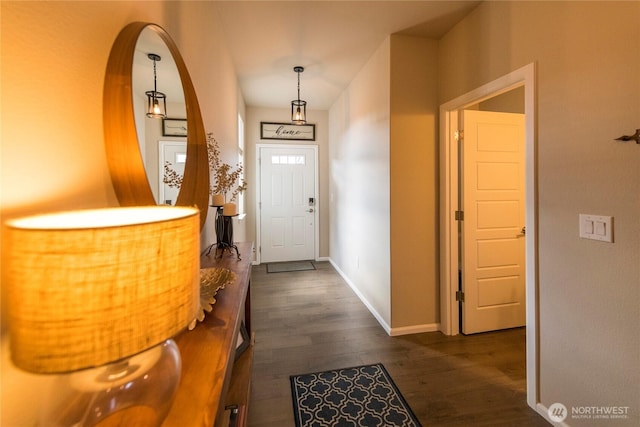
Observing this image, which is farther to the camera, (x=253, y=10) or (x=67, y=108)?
(x=253, y=10)

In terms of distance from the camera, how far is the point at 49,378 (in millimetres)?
595

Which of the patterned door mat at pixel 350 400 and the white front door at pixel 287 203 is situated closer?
the patterned door mat at pixel 350 400

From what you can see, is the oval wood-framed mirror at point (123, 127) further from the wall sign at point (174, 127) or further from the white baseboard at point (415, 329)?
the white baseboard at point (415, 329)

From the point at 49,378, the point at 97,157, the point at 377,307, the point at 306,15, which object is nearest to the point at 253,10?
the point at 306,15

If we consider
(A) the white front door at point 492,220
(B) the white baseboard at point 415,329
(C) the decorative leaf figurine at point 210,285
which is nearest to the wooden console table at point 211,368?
(C) the decorative leaf figurine at point 210,285

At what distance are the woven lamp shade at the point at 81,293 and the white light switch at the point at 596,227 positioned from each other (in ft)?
5.87

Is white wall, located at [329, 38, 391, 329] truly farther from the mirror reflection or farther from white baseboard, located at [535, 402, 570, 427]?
the mirror reflection

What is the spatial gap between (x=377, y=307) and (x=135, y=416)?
254 cm

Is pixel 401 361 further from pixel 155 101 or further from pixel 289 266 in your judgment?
pixel 289 266

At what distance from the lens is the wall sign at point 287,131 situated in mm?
4777

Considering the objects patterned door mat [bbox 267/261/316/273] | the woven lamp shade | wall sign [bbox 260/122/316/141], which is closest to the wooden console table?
the woven lamp shade

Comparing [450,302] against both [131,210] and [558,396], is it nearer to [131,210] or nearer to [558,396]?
[558,396]

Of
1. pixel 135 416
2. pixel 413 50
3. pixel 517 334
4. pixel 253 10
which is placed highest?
pixel 253 10

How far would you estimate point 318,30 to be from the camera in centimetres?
245
